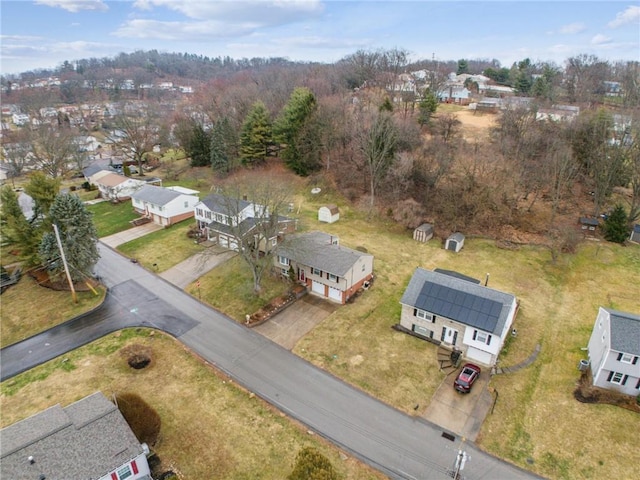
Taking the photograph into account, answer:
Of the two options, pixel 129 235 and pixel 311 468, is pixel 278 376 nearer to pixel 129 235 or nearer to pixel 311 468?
pixel 311 468

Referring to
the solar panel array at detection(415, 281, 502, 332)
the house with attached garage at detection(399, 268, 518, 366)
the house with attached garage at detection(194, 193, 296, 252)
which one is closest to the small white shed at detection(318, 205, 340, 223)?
the house with attached garage at detection(194, 193, 296, 252)

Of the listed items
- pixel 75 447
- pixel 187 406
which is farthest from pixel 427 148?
pixel 75 447

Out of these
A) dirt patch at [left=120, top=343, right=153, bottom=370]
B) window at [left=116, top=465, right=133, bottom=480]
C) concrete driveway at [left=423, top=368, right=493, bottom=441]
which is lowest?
concrete driveway at [left=423, top=368, right=493, bottom=441]

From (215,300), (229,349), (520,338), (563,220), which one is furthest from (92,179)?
(563,220)

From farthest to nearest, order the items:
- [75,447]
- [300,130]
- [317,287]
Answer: [300,130], [317,287], [75,447]

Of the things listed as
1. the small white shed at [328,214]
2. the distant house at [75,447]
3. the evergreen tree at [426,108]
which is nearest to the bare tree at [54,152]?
the small white shed at [328,214]

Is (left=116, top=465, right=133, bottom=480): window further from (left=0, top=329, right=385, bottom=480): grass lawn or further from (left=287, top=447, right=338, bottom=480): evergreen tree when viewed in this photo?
(left=287, top=447, right=338, bottom=480): evergreen tree
